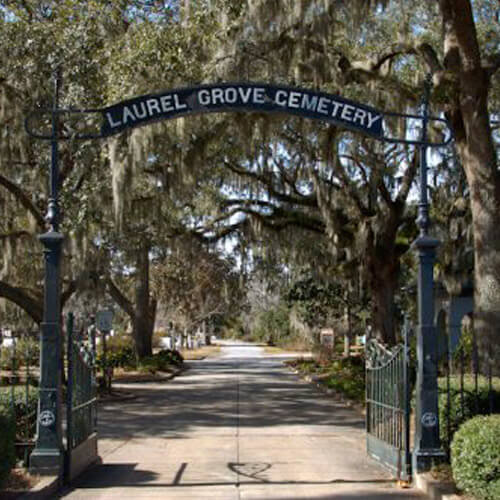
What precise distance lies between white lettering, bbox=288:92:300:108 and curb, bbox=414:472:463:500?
4659mm

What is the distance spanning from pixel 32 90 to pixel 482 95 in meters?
10.3

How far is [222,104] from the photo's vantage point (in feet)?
33.7

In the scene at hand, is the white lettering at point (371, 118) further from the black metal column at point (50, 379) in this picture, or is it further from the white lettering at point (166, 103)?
the black metal column at point (50, 379)

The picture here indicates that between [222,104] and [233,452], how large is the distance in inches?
210

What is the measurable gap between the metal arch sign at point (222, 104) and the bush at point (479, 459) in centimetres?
402

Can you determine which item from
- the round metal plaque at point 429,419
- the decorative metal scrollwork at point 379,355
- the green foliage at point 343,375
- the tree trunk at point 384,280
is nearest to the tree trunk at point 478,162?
the decorative metal scrollwork at point 379,355

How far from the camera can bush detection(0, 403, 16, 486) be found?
7746mm

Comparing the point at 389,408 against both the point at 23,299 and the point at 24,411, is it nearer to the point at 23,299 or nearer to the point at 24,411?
the point at 24,411

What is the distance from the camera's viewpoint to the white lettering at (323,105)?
33.8 ft

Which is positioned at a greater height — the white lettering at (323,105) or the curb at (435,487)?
the white lettering at (323,105)

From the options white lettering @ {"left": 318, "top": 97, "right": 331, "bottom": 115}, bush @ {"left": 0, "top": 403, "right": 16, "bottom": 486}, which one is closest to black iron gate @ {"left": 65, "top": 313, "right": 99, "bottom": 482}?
bush @ {"left": 0, "top": 403, "right": 16, "bottom": 486}

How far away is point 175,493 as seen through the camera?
917 centimetres

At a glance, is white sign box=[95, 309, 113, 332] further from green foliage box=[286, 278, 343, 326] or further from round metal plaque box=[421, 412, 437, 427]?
green foliage box=[286, 278, 343, 326]


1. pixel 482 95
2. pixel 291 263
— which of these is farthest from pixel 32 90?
pixel 291 263
